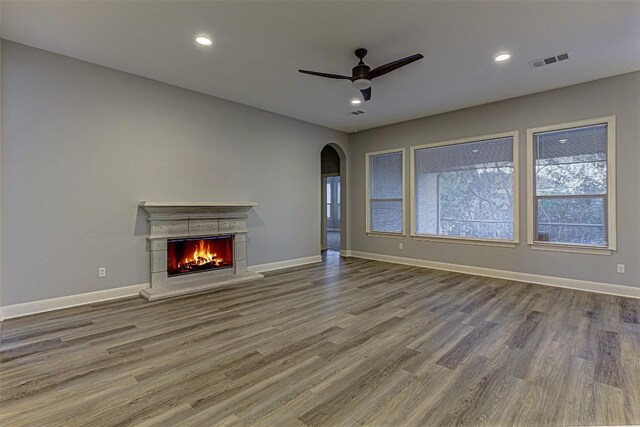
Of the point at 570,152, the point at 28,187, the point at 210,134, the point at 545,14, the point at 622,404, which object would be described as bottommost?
the point at 622,404

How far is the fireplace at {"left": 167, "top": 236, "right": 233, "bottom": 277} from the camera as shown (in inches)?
185

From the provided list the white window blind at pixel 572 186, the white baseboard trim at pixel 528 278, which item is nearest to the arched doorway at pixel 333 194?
the white baseboard trim at pixel 528 278

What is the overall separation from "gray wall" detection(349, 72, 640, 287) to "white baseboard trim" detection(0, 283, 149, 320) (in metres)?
4.94

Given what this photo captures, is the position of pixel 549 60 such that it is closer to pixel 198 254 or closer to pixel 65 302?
pixel 198 254

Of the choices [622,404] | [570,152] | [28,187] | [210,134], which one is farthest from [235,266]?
[570,152]

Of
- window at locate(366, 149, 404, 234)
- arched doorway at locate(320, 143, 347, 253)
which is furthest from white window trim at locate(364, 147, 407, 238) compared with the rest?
arched doorway at locate(320, 143, 347, 253)

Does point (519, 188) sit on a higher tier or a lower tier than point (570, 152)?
lower

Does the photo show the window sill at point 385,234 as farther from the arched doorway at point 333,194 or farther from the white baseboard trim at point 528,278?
the arched doorway at point 333,194

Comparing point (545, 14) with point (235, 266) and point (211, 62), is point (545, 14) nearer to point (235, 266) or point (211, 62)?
point (211, 62)

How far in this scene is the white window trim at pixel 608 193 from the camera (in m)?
4.28

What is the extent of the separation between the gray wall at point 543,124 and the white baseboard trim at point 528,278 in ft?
0.22

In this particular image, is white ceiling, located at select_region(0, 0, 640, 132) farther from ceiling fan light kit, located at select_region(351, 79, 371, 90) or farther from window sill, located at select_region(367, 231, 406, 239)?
window sill, located at select_region(367, 231, 406, 239)

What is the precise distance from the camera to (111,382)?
2.16m

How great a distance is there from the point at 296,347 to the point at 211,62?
3.54 meters
